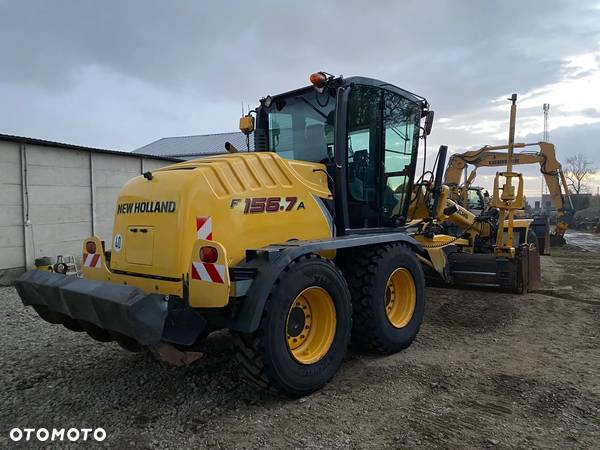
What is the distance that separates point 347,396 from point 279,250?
1290 mm

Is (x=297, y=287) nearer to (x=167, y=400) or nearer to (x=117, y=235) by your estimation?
(x=167, y=400)

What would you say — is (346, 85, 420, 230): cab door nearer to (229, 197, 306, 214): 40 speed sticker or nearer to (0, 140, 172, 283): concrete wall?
(229, 197, 306, 214): 40 speed sticker

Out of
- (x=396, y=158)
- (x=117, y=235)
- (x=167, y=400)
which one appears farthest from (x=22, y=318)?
(x=396, y=158)

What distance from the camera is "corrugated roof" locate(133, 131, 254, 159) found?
25.1 m

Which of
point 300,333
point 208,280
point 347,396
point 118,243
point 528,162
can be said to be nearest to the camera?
point 208,280

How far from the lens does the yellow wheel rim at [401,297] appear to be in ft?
15.4

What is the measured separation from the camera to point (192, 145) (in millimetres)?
27359

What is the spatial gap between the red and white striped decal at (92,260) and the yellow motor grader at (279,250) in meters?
0.02

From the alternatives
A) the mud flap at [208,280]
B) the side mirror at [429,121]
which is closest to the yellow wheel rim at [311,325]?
the mud flap at [208,280]

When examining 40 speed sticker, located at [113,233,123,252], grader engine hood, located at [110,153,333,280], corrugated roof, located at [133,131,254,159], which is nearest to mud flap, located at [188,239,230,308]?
grader engine hood, located at [110,153,333,280]

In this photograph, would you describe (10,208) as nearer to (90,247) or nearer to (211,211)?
(90,247)

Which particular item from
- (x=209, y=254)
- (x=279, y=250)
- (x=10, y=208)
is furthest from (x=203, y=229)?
(x=10, y=208)

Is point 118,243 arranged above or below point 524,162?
below

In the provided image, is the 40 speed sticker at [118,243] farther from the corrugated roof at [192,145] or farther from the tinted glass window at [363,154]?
the corrugated roof at [192,145]
